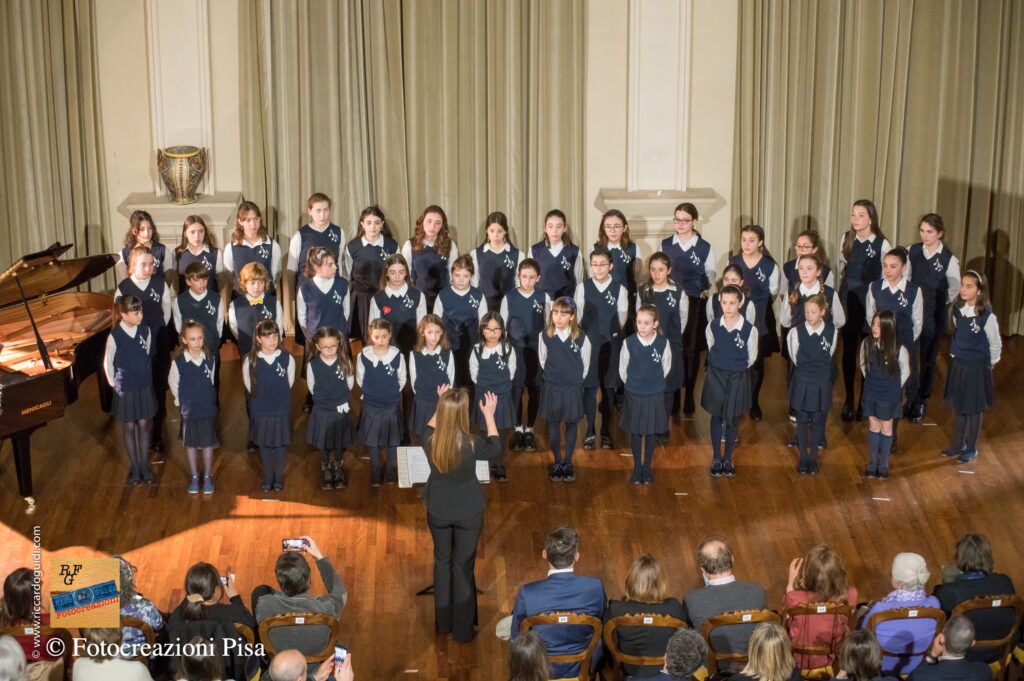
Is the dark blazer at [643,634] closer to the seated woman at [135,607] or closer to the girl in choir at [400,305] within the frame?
the seated woman at [135,607]

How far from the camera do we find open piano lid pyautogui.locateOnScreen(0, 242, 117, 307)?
24.7 feet

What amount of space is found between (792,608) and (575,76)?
538 centimetres

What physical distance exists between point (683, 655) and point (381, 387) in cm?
324

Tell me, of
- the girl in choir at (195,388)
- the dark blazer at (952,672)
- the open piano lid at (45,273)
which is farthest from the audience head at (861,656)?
the open piano lid at (45,273)

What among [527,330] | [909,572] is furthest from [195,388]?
[909,572]

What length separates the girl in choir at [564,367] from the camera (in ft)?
25.8

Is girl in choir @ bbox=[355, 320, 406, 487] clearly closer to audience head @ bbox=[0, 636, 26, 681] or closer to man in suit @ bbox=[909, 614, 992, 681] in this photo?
audience head @ bbox=[0, 636, 26, 681]

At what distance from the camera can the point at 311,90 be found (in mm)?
10109

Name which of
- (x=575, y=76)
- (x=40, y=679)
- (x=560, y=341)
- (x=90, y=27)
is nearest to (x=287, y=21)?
(x=90, y=27)

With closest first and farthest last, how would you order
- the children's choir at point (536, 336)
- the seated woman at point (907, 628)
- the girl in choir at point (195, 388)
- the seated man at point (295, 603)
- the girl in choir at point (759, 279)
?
the seated man at point (295, 603) → the seated woman at point (907, 628) → the girl in choir at point (195, 388) → the children's choir at point (536, 336) → the girl in choir at point (759, 279)

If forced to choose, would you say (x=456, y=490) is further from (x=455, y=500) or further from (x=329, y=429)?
(x=329, y=429)

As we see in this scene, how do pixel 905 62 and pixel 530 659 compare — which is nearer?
pixel 530 659

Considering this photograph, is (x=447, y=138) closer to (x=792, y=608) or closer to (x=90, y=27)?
(x=90, y=27)

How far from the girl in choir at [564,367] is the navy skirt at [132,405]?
2.21 metres
